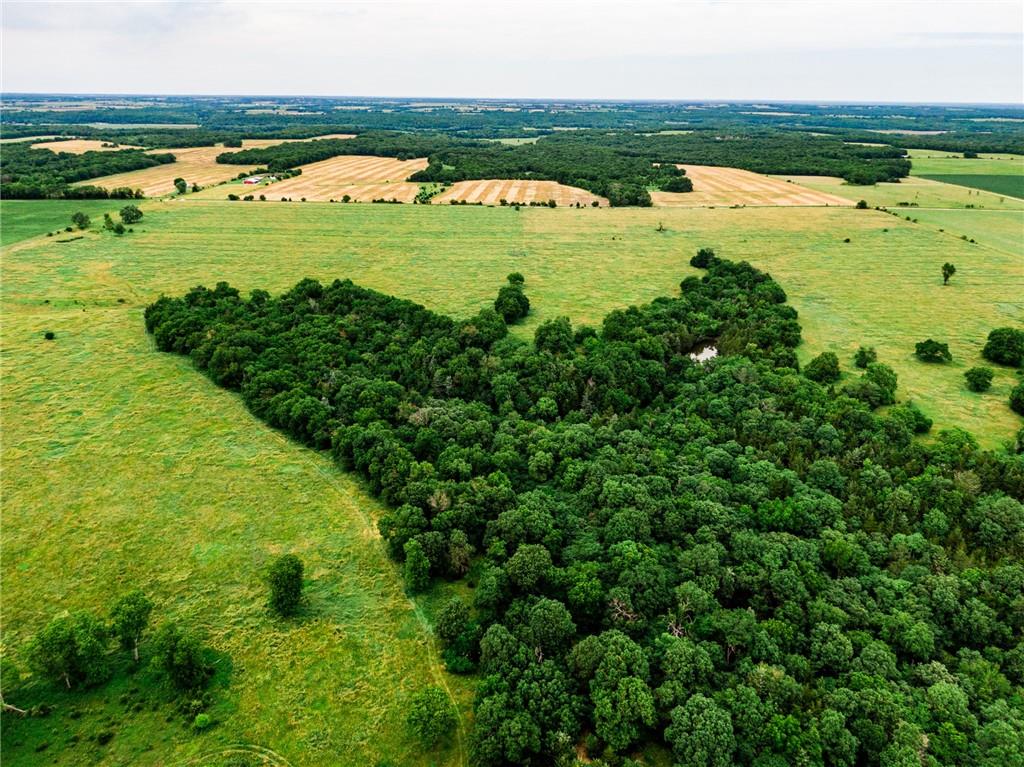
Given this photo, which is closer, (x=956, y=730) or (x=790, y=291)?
(x=956, y=730)

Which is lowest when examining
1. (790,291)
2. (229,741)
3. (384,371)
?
(229,741)

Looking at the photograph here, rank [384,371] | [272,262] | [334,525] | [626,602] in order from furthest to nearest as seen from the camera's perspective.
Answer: [272,262]
[384,371]
[334,525]
[626,602]

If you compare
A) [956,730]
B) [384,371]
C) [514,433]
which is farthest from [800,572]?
[384,371]

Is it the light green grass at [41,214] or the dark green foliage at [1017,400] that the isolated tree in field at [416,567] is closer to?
the dark green foliage at [1017,400]

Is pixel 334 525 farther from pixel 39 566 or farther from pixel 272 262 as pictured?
pixel 272 262

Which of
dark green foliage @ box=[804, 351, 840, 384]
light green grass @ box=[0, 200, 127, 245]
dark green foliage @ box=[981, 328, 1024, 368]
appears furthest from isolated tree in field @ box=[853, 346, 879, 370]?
light green grass @ box=[0, 200, 127, 245]

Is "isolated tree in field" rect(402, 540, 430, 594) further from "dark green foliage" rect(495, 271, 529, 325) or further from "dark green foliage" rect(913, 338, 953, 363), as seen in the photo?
"dark green foliage" rect(913, 338, 953, 363)

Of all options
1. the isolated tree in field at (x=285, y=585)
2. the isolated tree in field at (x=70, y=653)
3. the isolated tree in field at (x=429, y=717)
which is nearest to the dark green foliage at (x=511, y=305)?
the isolated tree in field at (x=285, y=585)
